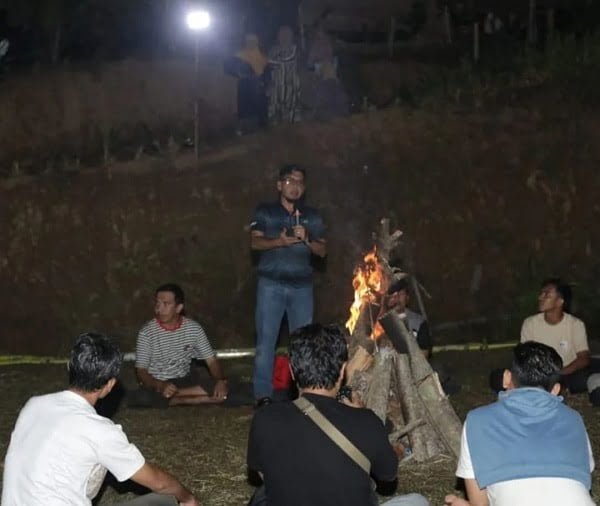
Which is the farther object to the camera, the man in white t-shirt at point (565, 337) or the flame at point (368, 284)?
the man in white t-shirt at point (565, 337)

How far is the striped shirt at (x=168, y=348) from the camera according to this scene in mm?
9445

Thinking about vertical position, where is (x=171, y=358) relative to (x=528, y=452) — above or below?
below

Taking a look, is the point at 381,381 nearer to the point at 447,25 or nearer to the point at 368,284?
the point at 368,284

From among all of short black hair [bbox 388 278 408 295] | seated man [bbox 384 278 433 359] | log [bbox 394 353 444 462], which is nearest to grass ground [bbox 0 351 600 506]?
log [bbox 394 353 444 462]

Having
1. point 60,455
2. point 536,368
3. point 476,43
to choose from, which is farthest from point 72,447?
point 476,43

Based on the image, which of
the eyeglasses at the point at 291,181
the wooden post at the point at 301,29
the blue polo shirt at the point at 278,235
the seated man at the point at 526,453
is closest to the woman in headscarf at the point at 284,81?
the wooden post at the point at 301,29

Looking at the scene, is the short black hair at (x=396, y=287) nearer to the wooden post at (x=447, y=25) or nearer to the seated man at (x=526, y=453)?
the seated man at (x=526, y=453)

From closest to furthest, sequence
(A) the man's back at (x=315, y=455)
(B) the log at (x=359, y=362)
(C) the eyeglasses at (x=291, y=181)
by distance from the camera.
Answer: (A) the man's back at (x=315, y=455) → (B) the log at (x=359, y=362) → (C) the eyeglasses at (x=291, y=181)

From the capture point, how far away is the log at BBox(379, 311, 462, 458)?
7425 millimetres

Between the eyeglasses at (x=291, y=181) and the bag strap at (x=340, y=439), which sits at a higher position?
the eyeglasses at (x=291, y=181)

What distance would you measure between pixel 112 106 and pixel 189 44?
7.43 ft

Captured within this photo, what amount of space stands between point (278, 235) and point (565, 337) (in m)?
2.90

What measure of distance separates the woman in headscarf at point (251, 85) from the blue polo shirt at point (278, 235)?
228 inches

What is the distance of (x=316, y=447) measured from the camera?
446 cm
